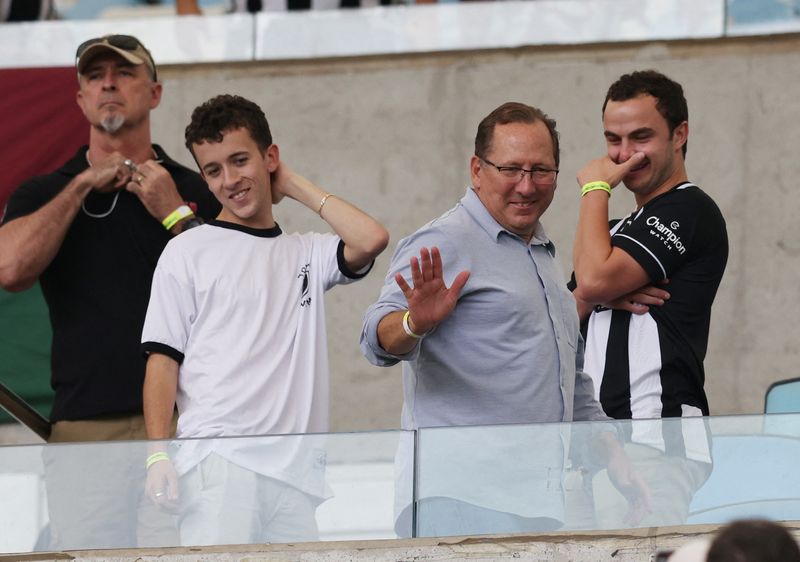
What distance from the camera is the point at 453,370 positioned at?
2723 millimetres

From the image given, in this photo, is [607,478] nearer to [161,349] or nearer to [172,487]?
[172,487]

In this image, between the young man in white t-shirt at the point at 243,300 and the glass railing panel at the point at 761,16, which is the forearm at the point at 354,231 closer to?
the young man in white t-shirt at the point at 243,300

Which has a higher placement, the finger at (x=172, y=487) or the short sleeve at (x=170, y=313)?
the short sleeve at (x=170, y=313)

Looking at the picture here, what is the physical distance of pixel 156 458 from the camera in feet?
8.64

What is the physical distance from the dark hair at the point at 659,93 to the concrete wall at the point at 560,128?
2.11 metres

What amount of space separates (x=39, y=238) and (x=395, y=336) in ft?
3.83

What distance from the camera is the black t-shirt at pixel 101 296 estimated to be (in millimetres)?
3375

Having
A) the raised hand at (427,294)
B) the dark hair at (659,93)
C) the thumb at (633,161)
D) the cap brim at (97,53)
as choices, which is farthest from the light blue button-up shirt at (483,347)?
the cap brim at (97,53)

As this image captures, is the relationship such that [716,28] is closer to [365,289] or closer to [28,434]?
[365,289]

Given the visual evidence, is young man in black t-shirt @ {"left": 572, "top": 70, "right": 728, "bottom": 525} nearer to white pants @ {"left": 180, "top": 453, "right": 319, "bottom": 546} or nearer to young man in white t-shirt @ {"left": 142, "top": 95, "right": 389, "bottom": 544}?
A: young man in white t-shirt @ {"left": 142, "top": 95, "right": 389, "bottom": 544}

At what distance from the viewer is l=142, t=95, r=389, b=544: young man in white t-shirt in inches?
116

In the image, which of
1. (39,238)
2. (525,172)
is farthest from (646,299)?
(39,238)

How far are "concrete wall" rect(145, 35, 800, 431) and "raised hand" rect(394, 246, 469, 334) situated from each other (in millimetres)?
2904

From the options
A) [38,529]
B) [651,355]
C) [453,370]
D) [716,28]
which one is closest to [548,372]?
[453,370]
